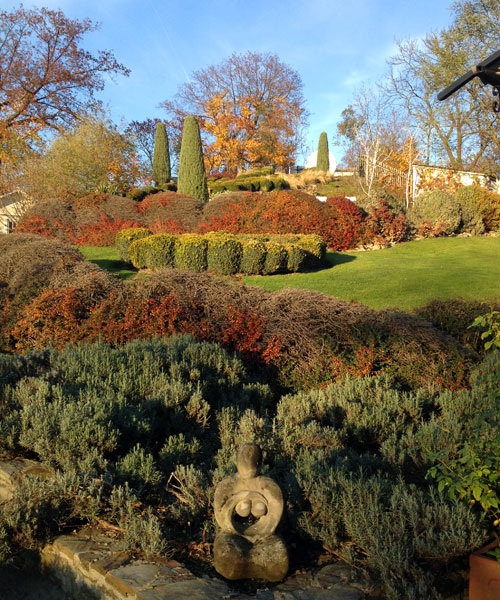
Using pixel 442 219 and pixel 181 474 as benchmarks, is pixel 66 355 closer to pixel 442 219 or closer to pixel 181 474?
pixel 181 474

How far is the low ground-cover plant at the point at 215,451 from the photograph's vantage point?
236 cm

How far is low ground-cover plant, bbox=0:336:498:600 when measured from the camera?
2361 mm

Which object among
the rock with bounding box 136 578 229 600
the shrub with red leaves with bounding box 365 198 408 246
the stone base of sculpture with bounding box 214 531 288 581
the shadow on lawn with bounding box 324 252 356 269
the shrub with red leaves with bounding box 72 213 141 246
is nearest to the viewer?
the rock with bounding box 136 578 229 600

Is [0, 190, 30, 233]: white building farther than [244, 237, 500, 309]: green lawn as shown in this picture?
Yes

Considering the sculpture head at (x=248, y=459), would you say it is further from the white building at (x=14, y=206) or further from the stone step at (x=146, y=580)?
the white building at (x=14, y=206)

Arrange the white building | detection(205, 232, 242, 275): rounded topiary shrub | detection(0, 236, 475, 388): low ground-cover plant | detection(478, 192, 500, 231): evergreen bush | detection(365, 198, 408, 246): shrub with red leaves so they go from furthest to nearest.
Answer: detection(478, 192, 500, 231): evergreen bush, the white building, detection(365, 198, 408, 246): shrub with red leaves, detection(205, 232, 242, 275): rounded topiary shrub, detection(0, 236, 475, 388): low ground-cover plant

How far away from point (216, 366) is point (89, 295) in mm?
2671

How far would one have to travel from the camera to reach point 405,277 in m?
10.3

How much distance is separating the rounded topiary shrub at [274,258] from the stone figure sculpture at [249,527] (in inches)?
335

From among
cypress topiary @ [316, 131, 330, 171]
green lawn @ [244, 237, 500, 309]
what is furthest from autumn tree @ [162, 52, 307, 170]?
green lawn @ [244, 237, 500, 309]

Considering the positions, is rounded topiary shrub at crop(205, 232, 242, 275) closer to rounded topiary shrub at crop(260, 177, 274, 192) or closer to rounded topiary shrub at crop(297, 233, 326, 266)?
rounded topiary shrub at crop(297, 233, 326, 266)

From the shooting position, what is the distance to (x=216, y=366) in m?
4.79

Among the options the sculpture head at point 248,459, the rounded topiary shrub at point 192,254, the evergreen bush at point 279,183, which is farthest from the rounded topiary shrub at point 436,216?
the sculpture head at point 248,459

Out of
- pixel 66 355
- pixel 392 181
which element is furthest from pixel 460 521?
pixel 392 181
